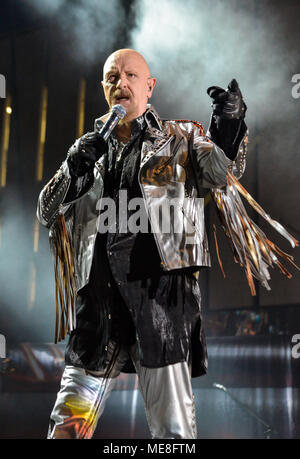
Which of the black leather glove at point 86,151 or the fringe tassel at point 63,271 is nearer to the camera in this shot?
the black leather glove at point 86,151

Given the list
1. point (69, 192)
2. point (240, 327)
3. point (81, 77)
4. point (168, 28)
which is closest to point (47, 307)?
point (240, 327)

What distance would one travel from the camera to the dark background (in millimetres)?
3395

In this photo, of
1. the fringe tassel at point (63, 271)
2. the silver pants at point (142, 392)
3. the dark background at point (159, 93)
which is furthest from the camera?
the dark background at point (159, 93)

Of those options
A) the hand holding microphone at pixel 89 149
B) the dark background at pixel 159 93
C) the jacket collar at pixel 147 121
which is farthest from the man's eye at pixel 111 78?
the dark background at pixel 159 93

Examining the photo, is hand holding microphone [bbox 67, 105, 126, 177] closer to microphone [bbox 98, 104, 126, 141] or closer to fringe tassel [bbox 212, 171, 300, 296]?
microphone [bbox 98, 104, 126, 141]

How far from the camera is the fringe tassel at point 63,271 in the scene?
1491mm

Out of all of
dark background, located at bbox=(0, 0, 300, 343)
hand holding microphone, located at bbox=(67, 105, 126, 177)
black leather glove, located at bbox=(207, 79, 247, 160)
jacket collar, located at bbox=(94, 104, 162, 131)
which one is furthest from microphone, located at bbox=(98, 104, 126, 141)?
dark background, located at bbox=(0, 0, 300, 343)

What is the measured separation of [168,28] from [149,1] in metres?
0.23

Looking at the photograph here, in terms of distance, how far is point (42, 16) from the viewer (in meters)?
4.00

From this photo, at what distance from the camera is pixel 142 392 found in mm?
1300

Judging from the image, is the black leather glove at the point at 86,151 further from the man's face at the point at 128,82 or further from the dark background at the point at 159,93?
the dark background at the point at 159,93

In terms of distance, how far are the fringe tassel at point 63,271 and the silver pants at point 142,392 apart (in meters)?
0.18

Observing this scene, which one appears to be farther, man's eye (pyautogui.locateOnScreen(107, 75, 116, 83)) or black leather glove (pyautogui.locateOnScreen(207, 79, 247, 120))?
man's eye (pyautogui.locateOnScreen(107, 75, 116, 83))

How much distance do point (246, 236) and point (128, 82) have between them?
0.59 m
